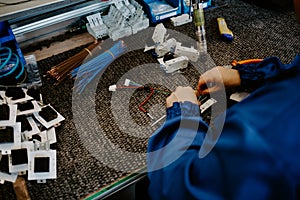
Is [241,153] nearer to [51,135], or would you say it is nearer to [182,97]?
[182,97]

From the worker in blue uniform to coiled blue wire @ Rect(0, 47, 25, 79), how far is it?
640 mm

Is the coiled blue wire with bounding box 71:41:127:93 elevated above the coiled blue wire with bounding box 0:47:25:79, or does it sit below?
below

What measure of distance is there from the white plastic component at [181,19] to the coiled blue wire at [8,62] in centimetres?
69

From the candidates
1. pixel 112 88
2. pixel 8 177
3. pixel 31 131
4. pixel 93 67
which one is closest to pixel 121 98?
pixel 112 88

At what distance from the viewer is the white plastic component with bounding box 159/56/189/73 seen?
4.00ft

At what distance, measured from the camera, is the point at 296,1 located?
71 centimetres

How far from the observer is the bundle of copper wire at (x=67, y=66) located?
1233 mm

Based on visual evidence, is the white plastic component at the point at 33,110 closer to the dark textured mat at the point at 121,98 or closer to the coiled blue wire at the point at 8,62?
the dark textured mat at the point at 121,98

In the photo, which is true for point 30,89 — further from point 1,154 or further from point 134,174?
point 134,174

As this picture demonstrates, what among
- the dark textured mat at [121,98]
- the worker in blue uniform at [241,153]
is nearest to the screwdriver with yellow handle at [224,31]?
the dark textured mat at [121,98]

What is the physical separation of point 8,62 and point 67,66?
21cm

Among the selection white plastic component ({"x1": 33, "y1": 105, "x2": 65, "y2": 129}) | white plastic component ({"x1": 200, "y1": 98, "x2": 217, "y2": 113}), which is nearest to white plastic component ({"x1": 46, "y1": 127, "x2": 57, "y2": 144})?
white plastic component ({"x1": 33, "y1": 105, "x2": 65, "y2": 129})

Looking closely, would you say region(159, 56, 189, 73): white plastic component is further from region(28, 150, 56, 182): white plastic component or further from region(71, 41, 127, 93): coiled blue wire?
region(28, 150, 56, 182): white plastic component

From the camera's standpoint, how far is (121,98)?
1136mm
